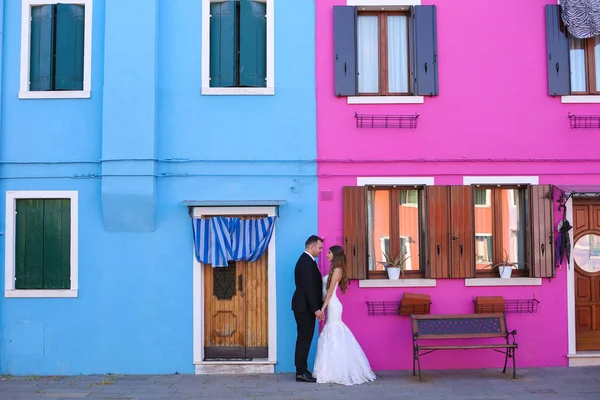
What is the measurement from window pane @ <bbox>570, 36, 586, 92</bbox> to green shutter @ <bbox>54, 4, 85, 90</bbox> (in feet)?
25.6

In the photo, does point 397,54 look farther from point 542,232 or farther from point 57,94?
point 57,94

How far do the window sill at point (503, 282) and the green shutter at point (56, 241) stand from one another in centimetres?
622

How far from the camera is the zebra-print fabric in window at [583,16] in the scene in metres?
10.4

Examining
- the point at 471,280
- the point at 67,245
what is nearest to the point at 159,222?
the point at 67,245

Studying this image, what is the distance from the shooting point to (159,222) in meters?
10.2

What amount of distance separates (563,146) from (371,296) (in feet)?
12.6

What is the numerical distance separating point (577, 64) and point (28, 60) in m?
8.71

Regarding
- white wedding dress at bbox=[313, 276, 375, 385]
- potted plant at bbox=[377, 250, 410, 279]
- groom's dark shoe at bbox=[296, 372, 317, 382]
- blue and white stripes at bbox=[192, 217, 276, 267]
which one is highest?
blue and white stripes at bbox=[192, 217, 276, 267]

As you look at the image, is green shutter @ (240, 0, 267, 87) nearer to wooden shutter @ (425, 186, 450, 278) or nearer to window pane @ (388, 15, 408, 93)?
window pane @ (388, 15, 408, 93)

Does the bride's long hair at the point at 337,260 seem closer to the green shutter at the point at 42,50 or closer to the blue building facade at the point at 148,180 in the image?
the blue building facade at the point at 148,180

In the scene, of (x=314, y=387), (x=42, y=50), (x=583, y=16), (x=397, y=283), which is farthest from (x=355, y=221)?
(x=42, y=50)

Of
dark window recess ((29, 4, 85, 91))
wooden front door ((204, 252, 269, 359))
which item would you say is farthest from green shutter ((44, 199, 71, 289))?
wooden front door ((204, 252, 269, 359))

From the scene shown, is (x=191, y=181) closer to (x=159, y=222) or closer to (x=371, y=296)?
(x=159, y=222)

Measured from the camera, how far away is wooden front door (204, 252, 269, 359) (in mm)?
10289
